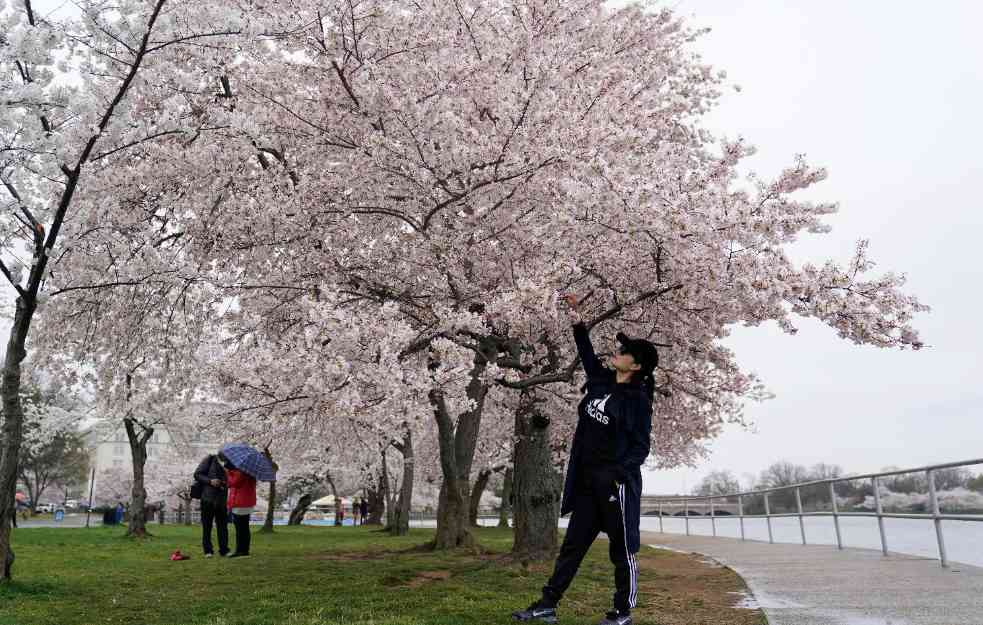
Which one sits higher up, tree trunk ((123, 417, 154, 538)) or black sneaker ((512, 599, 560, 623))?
tree trunk ((123, 417, 154, 538))

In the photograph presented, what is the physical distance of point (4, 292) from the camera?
16422 millimetres

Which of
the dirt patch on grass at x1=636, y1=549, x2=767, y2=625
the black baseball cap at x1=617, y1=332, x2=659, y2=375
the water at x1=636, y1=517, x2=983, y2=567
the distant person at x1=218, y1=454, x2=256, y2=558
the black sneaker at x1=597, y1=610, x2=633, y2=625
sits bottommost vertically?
the dirt patch on grass at x1=636, y1=549, x2=767, y2=625

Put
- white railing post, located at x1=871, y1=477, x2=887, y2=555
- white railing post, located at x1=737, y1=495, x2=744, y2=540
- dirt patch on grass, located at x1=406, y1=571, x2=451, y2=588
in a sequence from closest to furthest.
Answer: dirt patch on grass, located at x1=406, y1=571, x2=451, y2=588 < white railing post, located at x1=871, y1=477, x2=887, y2=555 < white railing post, located at x1=737, y1=495, x2=744, y2=540

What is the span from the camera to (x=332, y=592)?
7.74m

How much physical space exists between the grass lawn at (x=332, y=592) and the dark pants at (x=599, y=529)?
1.69ft

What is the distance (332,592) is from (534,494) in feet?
13.9

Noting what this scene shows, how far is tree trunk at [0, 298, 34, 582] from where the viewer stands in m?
7.98

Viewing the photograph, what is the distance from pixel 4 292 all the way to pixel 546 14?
1320 cm

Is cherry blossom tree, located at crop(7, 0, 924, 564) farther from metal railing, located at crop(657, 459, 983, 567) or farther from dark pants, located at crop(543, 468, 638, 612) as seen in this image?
dark pants, located at crop(543, 468, 638, 612)

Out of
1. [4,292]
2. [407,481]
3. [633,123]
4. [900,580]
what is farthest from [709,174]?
[407,481]

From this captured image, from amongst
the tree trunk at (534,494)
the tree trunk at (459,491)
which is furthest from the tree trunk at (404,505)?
the tree trunk at (534,494)

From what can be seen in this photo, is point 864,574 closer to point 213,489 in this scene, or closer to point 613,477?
point 613,477

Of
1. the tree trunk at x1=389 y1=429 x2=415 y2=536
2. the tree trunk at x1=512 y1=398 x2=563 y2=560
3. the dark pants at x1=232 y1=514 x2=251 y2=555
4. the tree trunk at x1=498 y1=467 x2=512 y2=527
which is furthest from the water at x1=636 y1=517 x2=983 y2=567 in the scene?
the tree trunk at x1=498 y1=467 x2=512 y2=527

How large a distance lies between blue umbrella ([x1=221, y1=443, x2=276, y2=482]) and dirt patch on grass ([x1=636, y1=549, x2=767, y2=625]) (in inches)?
212
